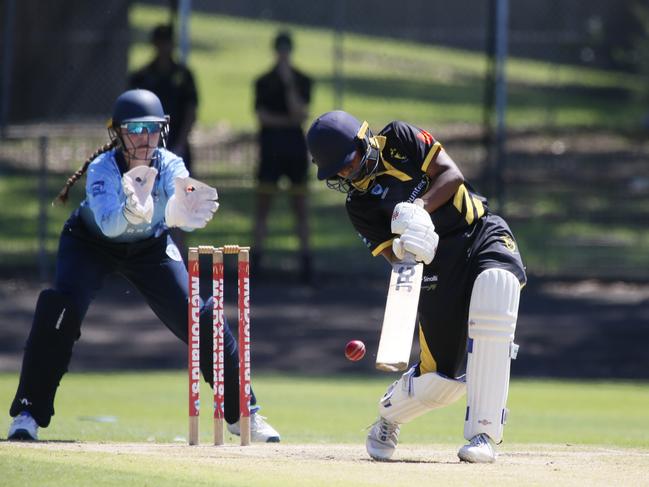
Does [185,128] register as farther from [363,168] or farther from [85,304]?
[363,168]

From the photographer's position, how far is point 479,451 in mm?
7250

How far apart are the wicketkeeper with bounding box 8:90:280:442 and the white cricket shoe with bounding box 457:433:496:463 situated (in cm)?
167

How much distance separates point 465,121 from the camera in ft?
79.7

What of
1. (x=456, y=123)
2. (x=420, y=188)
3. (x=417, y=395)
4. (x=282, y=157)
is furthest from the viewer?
(x=456, y=123)

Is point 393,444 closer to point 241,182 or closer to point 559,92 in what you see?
point 241,182

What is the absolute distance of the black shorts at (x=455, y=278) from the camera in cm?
749

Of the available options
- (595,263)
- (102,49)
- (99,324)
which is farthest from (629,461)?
(102,49)

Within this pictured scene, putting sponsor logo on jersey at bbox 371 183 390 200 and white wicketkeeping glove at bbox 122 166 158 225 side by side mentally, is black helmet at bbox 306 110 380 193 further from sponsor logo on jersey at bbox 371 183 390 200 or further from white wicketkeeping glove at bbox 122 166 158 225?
white wicketkeeping glove at bbox 122 166 158 225

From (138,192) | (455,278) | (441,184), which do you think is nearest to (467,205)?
(441,184)

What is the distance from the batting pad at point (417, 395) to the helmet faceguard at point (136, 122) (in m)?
2.04

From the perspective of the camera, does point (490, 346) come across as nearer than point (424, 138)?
Yes

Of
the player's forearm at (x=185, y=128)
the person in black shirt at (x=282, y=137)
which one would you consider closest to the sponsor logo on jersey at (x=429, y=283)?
the player's forearm at (x=185, y=128)

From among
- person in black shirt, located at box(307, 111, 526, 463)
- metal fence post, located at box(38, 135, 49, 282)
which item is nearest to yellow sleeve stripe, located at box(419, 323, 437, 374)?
person in black shirt, located at box(307, 111, 526, 463)

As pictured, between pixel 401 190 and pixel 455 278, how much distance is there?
1.84 feet
